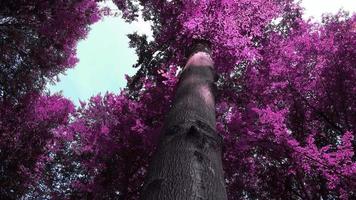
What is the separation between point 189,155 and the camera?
269 centimetres

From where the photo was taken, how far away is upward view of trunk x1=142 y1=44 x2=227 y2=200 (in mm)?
2305

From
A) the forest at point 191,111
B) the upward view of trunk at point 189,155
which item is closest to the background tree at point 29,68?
the forest at point 191,111

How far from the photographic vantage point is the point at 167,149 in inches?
112

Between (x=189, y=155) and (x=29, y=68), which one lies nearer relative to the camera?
(x=189, y=155)

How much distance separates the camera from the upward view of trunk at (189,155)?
2305 millimetres

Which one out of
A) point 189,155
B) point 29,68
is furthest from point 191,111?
point 29,68

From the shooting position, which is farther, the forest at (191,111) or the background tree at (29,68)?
the background tree at (29,68)

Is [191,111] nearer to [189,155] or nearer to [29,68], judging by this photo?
[189,155]

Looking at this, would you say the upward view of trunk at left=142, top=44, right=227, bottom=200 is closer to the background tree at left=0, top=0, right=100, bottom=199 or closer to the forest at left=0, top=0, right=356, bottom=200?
the forest at left=0, top=0, right=356, bottom=200

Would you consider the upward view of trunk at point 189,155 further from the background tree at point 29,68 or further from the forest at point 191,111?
the background tree at point 29,68

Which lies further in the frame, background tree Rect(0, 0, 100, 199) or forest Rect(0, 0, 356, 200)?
background tree Rect(0, 0, 100, 199)

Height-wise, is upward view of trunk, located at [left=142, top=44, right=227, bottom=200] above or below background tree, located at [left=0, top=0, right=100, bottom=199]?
below

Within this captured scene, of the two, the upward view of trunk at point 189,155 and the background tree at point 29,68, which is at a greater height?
the background tree at point 29,68

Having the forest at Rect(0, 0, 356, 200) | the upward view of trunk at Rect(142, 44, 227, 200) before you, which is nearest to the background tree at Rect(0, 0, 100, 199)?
the forest at Rect(0, 0, 356, 200)
